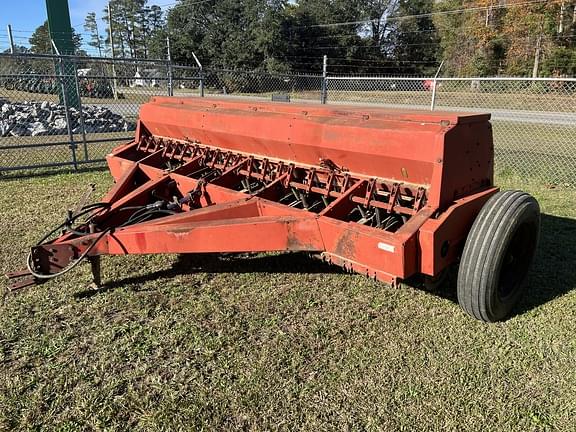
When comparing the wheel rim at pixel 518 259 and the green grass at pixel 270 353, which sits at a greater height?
the wheel rim at pixel 518 259

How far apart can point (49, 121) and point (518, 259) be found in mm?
12057

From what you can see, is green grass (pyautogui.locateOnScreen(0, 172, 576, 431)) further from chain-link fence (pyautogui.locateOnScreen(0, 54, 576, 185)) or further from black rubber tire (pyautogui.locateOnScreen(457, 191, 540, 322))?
chain-link fence (pyautogui.locateOnScreen(0, 54, 576, 185))

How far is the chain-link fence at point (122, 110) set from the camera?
8242 mm

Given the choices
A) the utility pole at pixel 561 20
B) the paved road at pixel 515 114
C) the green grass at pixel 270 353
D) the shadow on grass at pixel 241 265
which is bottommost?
the green grass at pixel 270 353

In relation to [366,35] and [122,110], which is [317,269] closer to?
[122,110]

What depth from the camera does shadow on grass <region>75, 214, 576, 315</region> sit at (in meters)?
3.76

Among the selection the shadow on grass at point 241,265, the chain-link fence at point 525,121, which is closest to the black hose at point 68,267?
the shadow on grass at point 241,265

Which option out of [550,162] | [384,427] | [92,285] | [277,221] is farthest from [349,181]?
[550,162]

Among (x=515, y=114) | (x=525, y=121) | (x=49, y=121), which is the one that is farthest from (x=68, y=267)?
(x=515, y=114)

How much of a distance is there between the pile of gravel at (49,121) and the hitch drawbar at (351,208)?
28.4 feet

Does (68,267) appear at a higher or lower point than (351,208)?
lower

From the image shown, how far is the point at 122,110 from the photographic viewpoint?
15375 millimetres

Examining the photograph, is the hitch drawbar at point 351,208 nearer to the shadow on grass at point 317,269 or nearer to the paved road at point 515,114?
the shadow on grass at point 317,269

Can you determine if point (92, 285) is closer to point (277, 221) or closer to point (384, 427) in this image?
point (277, 221)
